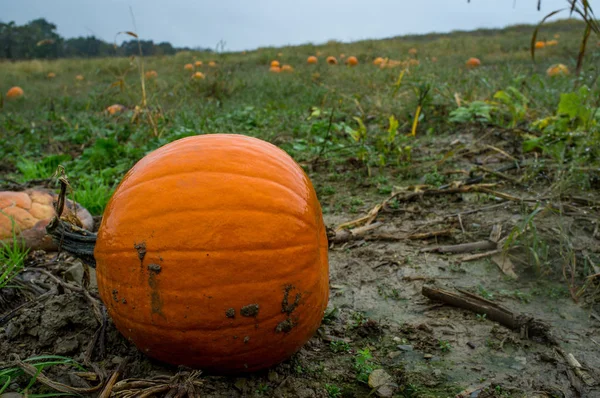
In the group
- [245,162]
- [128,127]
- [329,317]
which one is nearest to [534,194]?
[329,317]

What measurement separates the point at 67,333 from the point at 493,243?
2405mm

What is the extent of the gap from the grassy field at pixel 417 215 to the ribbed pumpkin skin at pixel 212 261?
0.63 feet

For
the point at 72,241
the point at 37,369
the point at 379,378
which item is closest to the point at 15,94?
the point at 72,241

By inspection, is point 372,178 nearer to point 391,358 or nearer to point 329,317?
point 329,317

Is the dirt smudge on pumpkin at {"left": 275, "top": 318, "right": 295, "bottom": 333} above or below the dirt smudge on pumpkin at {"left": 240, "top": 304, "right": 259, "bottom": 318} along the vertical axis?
below

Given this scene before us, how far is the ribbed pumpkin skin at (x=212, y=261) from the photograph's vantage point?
162 centimetres

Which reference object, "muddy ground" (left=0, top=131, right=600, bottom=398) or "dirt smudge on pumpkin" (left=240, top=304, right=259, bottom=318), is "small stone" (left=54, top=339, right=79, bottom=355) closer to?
"muddy ground" (left=0, top=131, right=600, bottom=398)

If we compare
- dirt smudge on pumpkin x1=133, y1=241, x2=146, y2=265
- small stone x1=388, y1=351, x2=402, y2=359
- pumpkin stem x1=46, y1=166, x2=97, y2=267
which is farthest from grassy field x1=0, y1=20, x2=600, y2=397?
dirt smudge on pumpkin x1=133, y1=241, x2=146, y2=265

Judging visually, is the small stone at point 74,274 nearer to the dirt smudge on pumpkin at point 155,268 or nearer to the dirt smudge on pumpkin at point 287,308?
the dirt smudge on pumpkin at point 155,268

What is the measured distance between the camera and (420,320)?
2.37 m

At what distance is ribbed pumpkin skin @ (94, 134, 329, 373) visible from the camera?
5.31ft

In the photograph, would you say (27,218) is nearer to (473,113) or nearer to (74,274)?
(74,274)

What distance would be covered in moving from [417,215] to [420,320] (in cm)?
135

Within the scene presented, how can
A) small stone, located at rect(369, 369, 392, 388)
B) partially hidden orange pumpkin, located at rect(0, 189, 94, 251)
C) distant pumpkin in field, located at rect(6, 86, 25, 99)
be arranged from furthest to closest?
1. distant pumpkin in field, located at rect(6, 86, 25, 99)
2. partially hidden orange pumpkin, located at rect(0, 189, 94, 251)
3. small stone, located at rect(369, 369, 392, 388)
